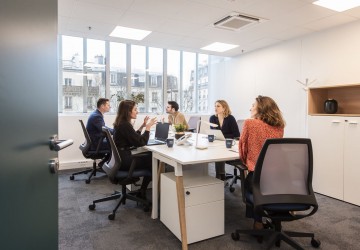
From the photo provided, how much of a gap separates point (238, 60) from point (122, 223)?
4664mm

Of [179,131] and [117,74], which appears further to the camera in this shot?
[117,74]

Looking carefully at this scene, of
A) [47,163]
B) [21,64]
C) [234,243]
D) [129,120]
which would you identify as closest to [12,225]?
[47,163]

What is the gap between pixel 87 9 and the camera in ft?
11.3

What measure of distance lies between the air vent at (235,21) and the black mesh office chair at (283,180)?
237 centimetres

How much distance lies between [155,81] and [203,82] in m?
1.48

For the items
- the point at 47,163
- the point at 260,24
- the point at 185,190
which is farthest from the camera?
the point at 260,24

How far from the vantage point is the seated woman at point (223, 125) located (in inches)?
149

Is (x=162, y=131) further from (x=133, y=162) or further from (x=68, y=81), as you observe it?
(x=68, y=81)

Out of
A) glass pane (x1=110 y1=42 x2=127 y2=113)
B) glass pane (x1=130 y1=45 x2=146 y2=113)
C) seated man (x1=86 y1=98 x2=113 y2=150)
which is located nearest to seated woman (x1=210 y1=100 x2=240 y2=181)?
seated man (x1=86 y1=98 x2=113 y2=150)

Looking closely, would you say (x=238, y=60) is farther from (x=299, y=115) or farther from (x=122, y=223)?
(x=122, y=223)

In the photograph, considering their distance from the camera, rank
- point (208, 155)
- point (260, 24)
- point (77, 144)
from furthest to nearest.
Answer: point (77, 144) < point (260, 24) < point (208, 155)

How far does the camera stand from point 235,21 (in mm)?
3818

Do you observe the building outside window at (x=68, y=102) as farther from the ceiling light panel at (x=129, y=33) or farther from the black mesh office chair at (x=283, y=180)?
the black mesh office chair at (x=283, y=180)

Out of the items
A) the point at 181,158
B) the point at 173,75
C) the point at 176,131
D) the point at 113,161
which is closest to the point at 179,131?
the point at 176,131
